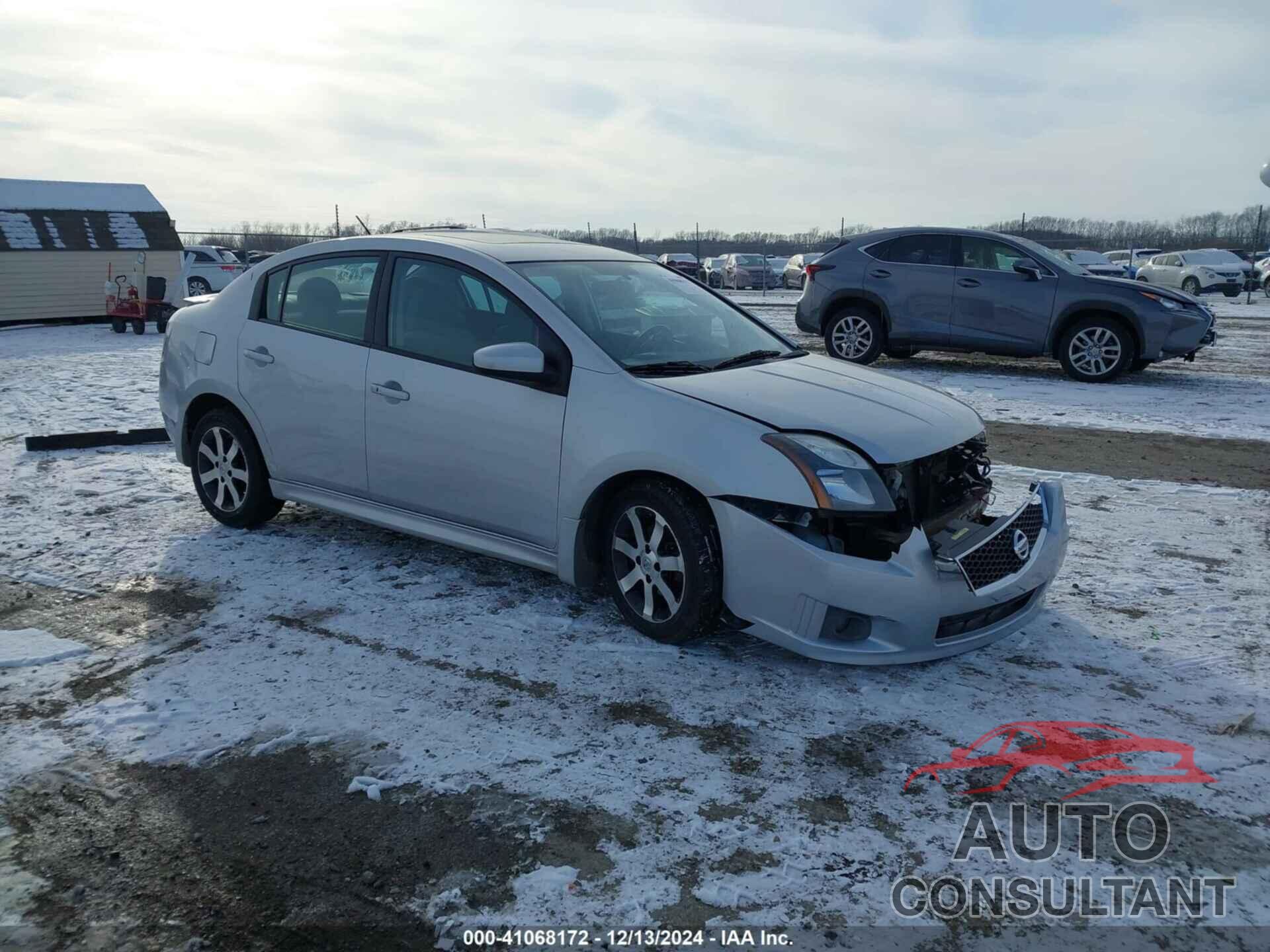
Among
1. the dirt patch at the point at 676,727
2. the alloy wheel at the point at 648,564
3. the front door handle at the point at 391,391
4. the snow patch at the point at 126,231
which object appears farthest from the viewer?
the snow patch at the point at 126,231

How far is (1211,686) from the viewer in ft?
12.5

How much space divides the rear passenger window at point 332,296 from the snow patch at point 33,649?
1877 mm

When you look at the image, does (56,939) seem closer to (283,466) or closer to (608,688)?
(608,688)

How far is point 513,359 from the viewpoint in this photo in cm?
425

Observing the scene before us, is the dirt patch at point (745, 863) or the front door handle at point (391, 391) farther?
the front door handle at point (391, 391)

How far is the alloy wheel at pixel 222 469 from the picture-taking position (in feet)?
18.6

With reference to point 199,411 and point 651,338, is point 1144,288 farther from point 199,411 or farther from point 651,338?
point 199,411

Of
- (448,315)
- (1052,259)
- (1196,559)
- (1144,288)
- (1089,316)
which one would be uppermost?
(1052,259)

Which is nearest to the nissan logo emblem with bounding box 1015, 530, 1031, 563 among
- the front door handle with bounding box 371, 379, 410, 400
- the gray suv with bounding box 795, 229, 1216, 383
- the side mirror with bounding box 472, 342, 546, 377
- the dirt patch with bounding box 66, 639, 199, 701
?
the side mirror with bounding box 472, 342, 546, 377

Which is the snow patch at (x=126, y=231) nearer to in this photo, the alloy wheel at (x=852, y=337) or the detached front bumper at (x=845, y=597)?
the alloy wheel at (x=852, y=337)

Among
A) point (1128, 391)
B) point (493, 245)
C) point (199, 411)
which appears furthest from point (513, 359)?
point (1128, 391)

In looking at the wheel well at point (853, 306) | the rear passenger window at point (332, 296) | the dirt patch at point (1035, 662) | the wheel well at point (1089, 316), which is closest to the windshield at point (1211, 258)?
the wheel well at point (1089, 316)

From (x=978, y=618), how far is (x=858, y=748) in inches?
34.4

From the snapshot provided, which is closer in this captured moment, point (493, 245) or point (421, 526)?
point (421, 526)
